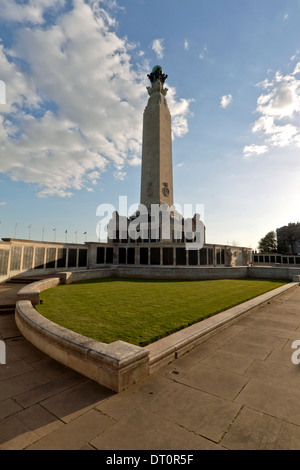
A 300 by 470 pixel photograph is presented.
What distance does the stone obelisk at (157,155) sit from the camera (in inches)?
1501

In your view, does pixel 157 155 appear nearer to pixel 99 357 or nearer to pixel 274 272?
pixel 274 272

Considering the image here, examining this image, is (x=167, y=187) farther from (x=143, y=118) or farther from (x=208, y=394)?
(x=208, y=394)

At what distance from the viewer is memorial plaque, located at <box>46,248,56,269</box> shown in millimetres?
24406

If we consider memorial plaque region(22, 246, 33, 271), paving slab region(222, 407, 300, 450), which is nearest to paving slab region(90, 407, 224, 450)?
paving slab region(222, 407, 300, 450)

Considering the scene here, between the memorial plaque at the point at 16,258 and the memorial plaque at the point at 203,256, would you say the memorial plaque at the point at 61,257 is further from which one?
the memorial plaque at the point at 203,256

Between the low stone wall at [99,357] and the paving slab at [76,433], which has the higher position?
the low stone wall at [99,357]

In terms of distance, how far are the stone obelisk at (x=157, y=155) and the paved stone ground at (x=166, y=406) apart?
108 feet

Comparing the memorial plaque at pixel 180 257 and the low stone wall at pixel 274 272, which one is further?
the memorial plaque at pixel 180 257

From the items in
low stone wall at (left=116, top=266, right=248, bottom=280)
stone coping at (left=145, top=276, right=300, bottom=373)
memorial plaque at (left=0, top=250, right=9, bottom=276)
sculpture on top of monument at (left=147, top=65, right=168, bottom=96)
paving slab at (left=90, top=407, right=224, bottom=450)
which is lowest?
paving slab at (left=90, top=407, right=224, bottom=450)

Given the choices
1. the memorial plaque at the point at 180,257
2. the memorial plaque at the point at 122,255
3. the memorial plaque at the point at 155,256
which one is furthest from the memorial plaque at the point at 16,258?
the memorial plaque at the point at 180,257

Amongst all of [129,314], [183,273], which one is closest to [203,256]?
[183,273]

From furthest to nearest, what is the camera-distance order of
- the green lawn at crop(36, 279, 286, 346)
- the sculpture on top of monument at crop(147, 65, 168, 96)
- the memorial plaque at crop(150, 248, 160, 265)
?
the sculpture on top of monument at crop(147, 65, 168, 96) → the memorial plaque at crop(150, 248, 160, 265) → the green lawn at crop(36, 279, 286, 346)

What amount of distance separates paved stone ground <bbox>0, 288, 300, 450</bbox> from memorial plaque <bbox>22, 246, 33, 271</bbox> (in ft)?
60.3

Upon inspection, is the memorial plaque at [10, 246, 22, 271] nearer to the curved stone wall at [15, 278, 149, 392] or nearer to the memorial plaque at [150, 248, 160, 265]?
the memorial plaque at [150, 248, 160, 265]
